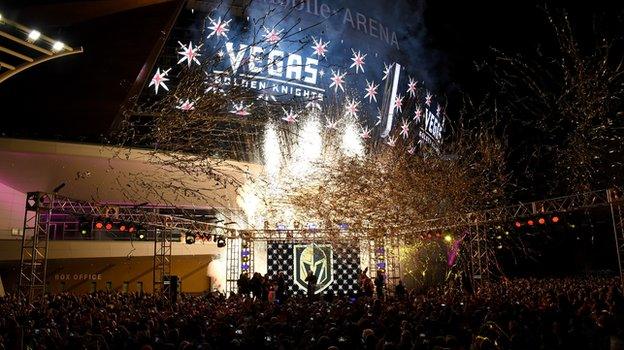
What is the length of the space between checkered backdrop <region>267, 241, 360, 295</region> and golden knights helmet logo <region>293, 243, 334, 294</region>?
181 millimetres

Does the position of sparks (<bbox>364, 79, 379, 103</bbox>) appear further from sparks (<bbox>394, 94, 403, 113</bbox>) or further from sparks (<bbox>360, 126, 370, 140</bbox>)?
sparks (<bbox>360, 126, 370, 140</bbox>)

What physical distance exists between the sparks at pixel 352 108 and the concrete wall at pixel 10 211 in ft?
51.8

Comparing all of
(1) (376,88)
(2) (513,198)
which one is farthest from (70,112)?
(2) (513,198)

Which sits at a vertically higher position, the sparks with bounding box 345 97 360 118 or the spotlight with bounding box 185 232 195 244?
the sparks with bounding box 345 97 360 118

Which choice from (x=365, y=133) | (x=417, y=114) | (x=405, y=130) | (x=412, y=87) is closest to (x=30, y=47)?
(x=365, y=133)

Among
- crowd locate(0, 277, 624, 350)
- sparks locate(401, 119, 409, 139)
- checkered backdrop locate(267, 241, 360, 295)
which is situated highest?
sparks locate(401, 119, 409, 139)

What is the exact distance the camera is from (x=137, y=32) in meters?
13.1

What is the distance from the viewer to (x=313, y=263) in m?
22.0

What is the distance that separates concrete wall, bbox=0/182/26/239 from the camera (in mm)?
22406

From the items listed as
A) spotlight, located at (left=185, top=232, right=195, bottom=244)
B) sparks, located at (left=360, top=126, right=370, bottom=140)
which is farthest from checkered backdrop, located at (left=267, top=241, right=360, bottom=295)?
sparks, located at (left=360, top=126, right=370, bottom=140)

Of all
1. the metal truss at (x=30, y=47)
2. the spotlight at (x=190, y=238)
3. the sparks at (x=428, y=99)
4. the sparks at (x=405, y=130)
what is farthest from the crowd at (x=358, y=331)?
the sparks at (x=428, y=99)

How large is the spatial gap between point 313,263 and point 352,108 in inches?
362

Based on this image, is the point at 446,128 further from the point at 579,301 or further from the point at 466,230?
the point at 579,301

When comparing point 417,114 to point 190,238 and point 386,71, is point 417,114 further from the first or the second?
point 190,238
